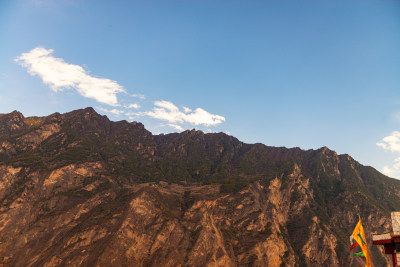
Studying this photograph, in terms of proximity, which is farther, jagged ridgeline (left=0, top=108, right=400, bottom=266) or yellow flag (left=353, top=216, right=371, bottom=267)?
jagged ridgeline (left=0, top=108, right=400, bottom=266)

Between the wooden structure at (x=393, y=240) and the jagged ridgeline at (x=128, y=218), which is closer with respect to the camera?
the wooden structure at (x=393, y=240)

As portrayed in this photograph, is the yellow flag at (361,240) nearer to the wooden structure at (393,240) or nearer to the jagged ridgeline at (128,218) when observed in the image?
the wooden structure at (393,240)

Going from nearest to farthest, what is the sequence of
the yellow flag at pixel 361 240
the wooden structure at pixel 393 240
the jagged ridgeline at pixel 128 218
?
the wooden structure at pixel 393 240 → the yellow flag at pixel 361 240 → the jagged ridgeline at pixel 128 218

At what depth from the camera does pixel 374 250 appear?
7101 inches

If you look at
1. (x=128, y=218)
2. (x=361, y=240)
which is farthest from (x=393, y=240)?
(x=128, y=218)

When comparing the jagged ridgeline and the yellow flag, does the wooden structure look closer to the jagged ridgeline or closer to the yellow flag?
the yellow flag

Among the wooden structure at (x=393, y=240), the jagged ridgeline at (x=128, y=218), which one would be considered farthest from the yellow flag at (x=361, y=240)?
the jagged ridgeline at (x=128, y=218)

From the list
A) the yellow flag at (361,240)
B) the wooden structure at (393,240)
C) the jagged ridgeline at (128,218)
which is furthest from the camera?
the jagged ridgeline at (128,218)

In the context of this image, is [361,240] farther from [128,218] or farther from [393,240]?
[128,218]

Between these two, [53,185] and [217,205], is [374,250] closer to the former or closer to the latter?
[217,205]

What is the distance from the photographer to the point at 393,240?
62.7 ft

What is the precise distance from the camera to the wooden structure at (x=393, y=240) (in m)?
19.0

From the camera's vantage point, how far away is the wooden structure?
1895cm

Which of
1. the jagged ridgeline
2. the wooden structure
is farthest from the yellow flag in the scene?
the jagged ridgeline
